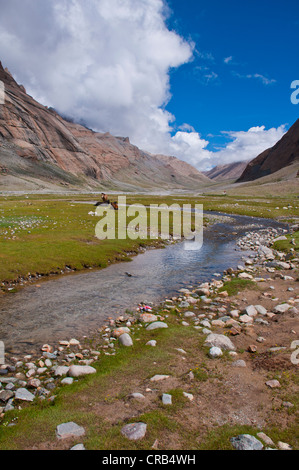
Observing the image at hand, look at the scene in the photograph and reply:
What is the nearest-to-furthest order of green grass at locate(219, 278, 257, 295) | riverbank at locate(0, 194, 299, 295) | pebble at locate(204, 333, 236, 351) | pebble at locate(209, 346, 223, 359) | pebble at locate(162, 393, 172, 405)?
pebble at locate(162, 393, 172, 405), pebble at locate(209, 346, 223, 359), pebble at locate(204, 333, 236, 351), green grass at locate(219, 278, 257, 295), riverbank at locate(0, 194, 299, 295)

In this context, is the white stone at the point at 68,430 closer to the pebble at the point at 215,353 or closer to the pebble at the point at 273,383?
the pebble at the point at 215,353

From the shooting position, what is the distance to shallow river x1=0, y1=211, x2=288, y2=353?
11562 millimetres

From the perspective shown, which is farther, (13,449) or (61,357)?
(61,357)

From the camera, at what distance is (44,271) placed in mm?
19766

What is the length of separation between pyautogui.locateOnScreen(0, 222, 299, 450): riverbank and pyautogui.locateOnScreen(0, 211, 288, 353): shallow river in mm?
1122

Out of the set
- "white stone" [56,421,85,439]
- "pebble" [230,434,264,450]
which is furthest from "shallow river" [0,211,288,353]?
"pebble" [230,434,264,450]

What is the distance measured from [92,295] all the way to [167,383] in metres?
9.14

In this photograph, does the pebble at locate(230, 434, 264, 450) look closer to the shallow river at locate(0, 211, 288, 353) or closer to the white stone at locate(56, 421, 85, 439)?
the white stone at locate(56, 421, 85, 439)

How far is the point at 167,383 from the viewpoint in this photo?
763 centimetres

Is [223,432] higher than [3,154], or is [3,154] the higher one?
[3,154]

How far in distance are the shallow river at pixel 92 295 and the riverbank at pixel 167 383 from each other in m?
1.12
